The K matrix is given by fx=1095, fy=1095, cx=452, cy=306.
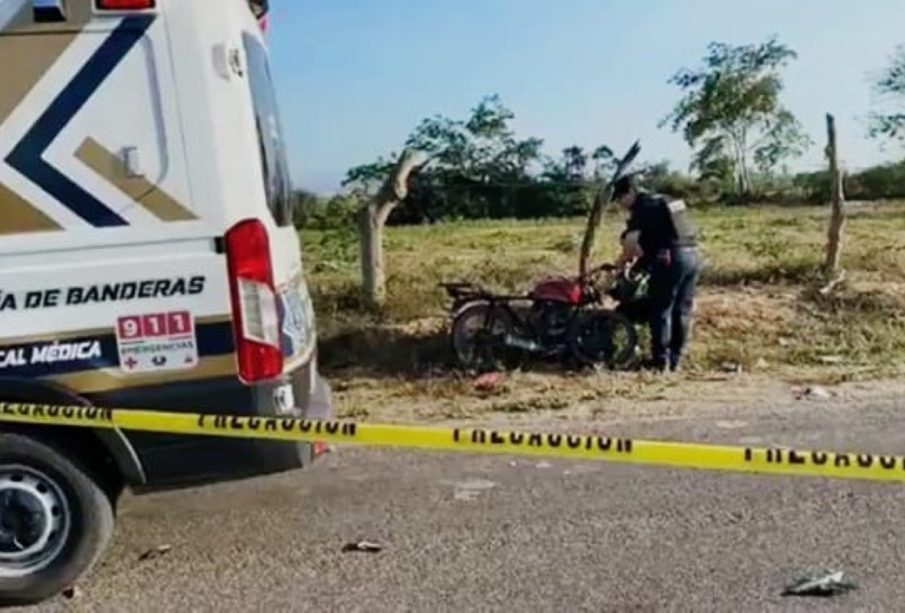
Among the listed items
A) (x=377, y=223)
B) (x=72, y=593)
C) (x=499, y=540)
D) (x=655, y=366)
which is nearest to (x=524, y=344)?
(x=655, y=366)

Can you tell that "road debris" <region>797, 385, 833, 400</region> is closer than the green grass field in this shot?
Yes

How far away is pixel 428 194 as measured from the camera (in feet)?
58.2

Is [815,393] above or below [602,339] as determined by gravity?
below

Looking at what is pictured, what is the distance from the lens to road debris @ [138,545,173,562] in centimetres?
458

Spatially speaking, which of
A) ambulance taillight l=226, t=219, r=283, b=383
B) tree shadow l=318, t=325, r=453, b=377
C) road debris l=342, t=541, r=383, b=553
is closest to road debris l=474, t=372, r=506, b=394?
tree shadow l=318, t=325, r=453, b=377

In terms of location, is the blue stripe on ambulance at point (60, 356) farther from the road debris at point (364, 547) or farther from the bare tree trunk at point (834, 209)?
the bare tree trunk at point (834, 209)

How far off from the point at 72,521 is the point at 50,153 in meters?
1.35

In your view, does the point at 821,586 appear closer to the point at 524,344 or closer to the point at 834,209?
the point at 524,344

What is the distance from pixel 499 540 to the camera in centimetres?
464

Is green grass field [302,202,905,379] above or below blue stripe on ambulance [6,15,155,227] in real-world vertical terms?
below

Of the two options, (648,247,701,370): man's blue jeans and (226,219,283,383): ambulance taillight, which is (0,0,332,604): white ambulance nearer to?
(226,219,283,383): ambulance taillight

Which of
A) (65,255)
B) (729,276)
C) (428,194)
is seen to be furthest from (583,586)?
(428,194)

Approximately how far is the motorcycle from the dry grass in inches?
10.8

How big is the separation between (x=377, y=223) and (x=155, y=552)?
198 inches
